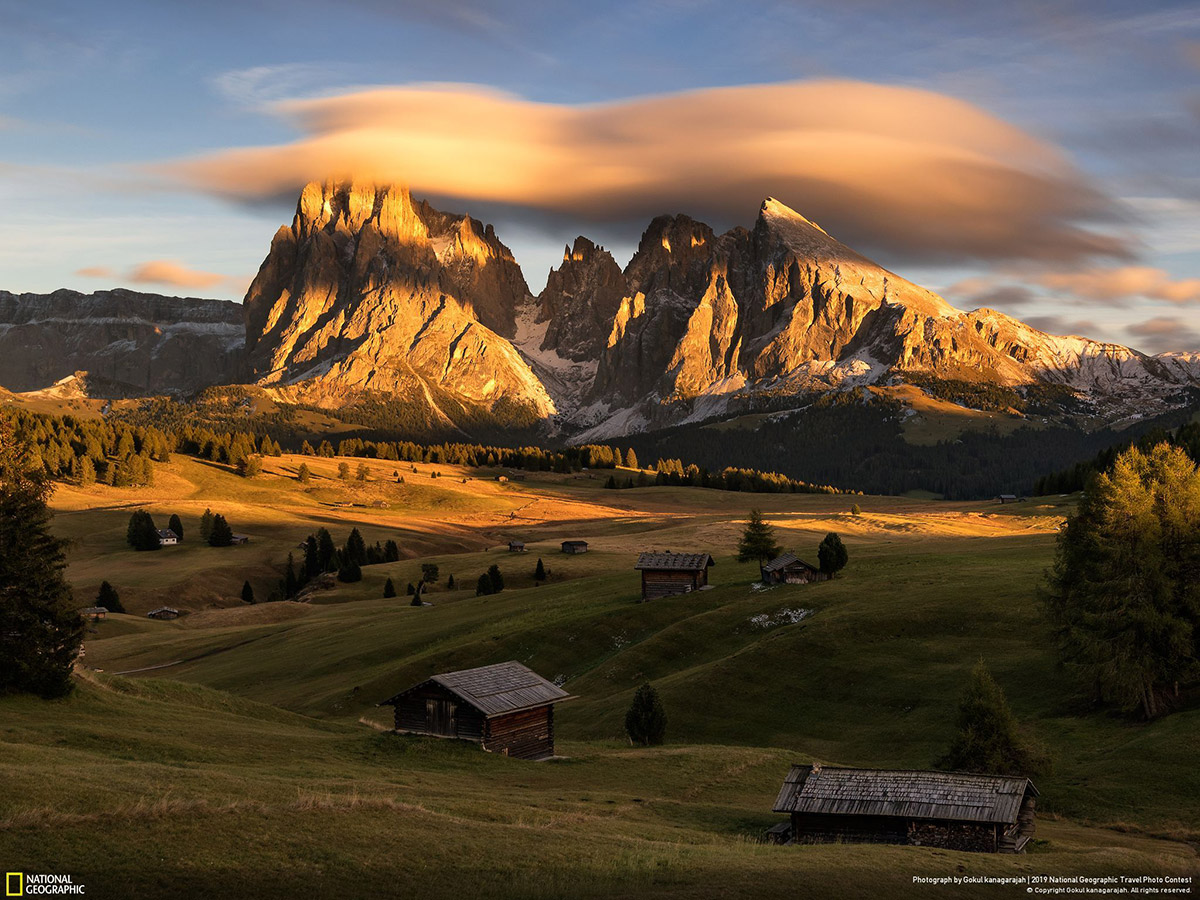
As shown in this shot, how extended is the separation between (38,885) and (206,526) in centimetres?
14506

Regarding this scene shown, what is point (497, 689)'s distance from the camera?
48594 mm

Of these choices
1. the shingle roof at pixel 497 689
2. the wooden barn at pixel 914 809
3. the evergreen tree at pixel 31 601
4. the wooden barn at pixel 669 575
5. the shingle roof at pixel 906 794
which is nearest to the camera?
the wooden barn at pixel 914 809

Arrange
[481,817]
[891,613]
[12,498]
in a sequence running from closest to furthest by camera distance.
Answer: [481,817] < [12,498] < [891,613]

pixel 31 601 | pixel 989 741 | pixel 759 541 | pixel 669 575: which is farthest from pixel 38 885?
pixel 759 541

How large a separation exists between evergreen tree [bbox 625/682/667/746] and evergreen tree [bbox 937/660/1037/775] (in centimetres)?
1464

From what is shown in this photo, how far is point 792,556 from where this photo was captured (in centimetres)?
8581

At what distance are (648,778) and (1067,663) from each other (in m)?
23.5

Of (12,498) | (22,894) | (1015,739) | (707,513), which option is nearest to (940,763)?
(1015,739)

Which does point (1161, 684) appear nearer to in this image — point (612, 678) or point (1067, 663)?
point (1067, 663)

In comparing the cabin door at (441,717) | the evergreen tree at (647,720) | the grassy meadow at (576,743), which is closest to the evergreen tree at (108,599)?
the grassy meadow at (576,743)

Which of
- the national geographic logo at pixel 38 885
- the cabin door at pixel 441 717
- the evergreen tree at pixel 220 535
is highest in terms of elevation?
the national geographic logo at pixel 38 885

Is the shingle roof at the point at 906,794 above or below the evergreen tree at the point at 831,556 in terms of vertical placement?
below

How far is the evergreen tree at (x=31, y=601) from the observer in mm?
42438

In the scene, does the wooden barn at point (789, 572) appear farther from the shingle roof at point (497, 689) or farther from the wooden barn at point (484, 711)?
the wooden barn at point (484, 711)
